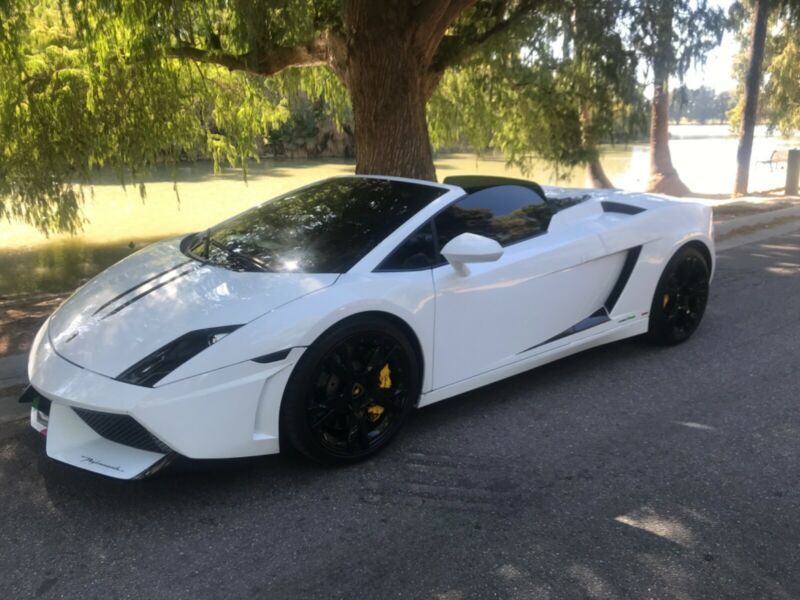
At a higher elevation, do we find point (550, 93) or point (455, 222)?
point (550, 93)

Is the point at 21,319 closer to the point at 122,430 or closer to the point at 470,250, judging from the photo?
the point at 122,430

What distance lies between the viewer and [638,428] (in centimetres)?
387

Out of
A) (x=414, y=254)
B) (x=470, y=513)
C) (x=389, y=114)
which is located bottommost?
(x=470, y=513)

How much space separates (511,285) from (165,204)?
1631 centimetres

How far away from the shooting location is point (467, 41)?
905 centimetres

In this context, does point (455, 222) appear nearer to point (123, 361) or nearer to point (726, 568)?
point (123, 361)

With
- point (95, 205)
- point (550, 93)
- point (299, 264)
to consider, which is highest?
point (550, 93)

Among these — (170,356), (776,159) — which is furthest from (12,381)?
(776,159)

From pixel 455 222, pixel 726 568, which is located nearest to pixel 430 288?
pixel 455 222

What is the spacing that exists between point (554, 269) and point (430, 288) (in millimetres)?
954

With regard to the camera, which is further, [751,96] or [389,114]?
[751,96]

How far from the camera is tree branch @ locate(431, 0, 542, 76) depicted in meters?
8.81

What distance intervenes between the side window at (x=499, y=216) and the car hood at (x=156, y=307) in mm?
896

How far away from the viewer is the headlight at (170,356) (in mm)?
2904
